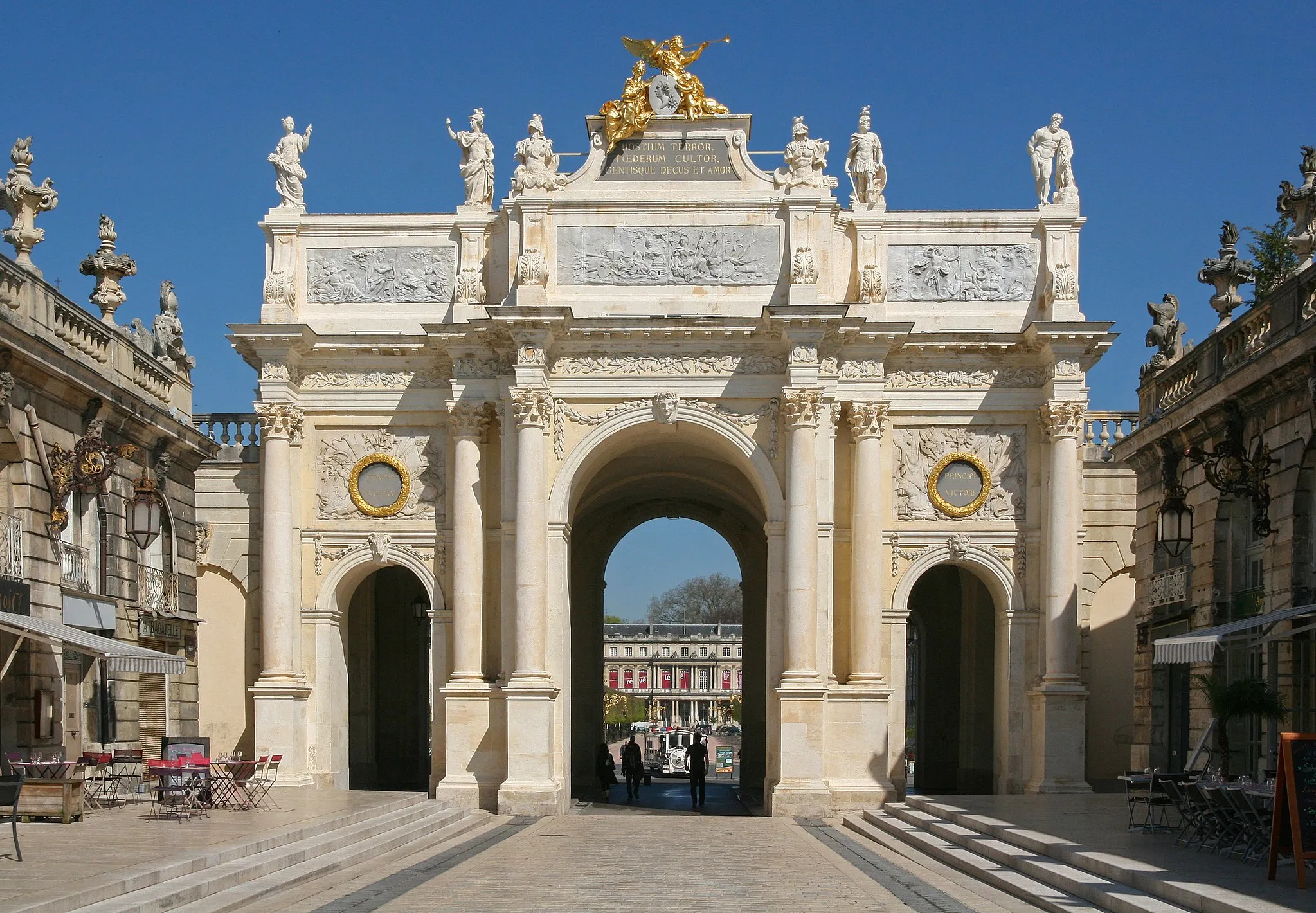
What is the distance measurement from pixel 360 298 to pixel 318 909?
62.0 ft

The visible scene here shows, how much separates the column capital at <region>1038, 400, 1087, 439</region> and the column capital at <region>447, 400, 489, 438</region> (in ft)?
34.2

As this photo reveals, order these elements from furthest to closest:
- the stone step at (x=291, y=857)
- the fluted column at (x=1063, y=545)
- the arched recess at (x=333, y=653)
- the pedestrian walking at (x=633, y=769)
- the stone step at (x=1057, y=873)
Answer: the pedestrian walking at (x=633, y=769) < the arched recess at (x=333, y=653) < the fluted column at (x=1063, y=545) < the stone step at (x=291, y=857) < the stone step at (x=1057, y=873)

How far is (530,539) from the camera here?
2980 centimetres

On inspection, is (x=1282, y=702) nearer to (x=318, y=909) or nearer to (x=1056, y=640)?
(x=1056, y=640)

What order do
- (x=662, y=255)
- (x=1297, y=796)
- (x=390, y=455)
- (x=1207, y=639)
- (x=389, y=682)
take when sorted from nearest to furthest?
(x=1297, y=796) → (x=1207, y=639) → (x=662, y=255) → (x=390, y=455) → (x=389, y=682)

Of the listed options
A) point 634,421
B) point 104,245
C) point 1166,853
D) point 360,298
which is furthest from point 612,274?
point 1166,853

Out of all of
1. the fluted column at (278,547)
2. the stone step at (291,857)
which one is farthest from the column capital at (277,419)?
the stone step at (291,857)

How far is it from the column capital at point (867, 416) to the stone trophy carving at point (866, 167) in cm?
388

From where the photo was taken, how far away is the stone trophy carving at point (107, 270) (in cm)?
2777

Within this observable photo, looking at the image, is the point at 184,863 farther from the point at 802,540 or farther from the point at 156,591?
the point at 802,540

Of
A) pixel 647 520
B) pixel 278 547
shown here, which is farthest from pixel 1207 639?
pixel 647 520

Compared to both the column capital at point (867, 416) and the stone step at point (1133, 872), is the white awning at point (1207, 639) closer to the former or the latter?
the stone step at point (1133, 872)

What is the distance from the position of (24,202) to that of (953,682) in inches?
928

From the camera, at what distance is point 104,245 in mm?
28016
